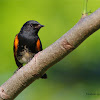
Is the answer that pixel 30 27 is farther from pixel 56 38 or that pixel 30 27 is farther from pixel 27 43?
pixel 56 38

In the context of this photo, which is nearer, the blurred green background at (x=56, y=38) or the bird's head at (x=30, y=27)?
the blurred green background at (x=56, y=38)

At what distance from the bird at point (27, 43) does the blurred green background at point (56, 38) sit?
5.3 inches

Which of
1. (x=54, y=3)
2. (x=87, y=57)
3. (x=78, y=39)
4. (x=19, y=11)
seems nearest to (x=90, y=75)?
(x=87, y=57)

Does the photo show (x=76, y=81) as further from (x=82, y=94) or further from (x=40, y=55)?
(x=40, y=55)

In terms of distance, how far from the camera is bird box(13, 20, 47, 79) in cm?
372

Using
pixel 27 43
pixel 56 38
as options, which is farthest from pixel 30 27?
pixel 56 38

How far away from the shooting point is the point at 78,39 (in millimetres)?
1647

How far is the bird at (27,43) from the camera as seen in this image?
12.2ft

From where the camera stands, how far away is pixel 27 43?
12.4ft

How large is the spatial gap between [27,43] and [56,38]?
1.91ft

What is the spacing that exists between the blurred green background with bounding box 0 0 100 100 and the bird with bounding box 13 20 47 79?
14cm

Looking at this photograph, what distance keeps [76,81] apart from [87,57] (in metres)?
0.42

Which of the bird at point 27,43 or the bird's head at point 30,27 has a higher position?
the bird's head at point 30,27

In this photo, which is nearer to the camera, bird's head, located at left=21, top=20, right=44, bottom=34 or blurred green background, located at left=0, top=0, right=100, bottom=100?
blurred green background, located at left=0, top=0, right=100, bottom=100
